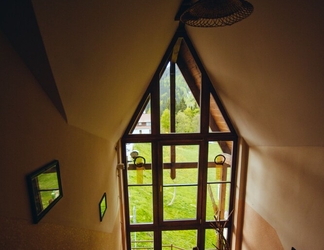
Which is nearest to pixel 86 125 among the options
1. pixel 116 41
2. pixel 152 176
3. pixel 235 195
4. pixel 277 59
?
pixel 116 41

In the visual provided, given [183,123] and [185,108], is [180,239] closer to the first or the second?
[183,123]

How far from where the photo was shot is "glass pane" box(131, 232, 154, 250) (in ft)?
14.9

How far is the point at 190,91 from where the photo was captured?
395cm

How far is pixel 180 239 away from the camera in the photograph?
4.61m

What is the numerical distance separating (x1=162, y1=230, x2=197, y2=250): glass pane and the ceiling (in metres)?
2.89

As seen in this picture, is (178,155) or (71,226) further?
(178,155)

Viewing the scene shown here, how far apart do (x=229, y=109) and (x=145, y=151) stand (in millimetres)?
1803

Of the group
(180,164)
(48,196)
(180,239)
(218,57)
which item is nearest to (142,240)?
(180,239)

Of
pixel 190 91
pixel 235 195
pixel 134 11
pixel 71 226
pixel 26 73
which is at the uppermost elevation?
pixel 134 11

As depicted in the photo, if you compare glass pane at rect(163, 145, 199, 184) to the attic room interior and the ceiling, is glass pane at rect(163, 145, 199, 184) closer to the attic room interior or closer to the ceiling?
the attic room interior

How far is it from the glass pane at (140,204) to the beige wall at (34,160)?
2068 millimetres

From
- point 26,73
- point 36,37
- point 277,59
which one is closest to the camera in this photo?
point 36,37

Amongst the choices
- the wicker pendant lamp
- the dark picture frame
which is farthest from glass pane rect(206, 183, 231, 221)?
the wicker pendant lamp

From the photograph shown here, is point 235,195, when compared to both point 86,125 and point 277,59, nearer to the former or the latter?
point 277,59
